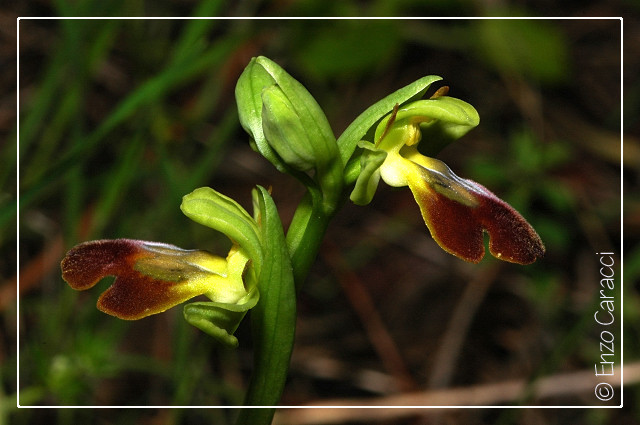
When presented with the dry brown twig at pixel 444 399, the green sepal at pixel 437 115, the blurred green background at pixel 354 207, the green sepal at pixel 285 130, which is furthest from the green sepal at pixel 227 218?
the dry brown twig at pixel 444 399

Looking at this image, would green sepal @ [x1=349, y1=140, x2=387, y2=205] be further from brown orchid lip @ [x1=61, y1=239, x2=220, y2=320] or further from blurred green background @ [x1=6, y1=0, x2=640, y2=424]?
blurred green background @ [x1=6, y1=0, x2=640, y2=424]

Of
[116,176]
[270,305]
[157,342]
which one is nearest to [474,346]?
[157,342]

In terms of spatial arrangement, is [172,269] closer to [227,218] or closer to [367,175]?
[227,218]

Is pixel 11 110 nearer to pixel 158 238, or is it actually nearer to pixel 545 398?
pixel 158 238

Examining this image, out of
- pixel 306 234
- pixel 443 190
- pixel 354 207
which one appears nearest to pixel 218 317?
pixel 306 234

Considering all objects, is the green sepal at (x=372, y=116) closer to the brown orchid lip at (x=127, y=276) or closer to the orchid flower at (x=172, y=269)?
the orchid flower at (x=172, y=269)

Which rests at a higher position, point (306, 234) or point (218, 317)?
point (306, 234)
